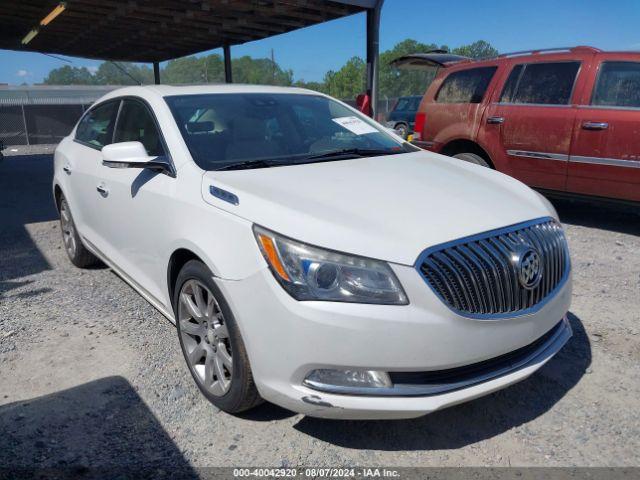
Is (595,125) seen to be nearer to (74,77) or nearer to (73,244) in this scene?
(73,244)

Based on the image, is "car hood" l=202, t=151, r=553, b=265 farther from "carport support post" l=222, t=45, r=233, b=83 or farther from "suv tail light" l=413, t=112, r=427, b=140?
"carport support post" l=222, t=45, r=233, b=83

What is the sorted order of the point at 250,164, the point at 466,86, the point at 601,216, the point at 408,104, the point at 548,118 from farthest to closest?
the point at 408,104
the point at 466,86
the point at 601,216
the point at 548,118
the point at 250,164

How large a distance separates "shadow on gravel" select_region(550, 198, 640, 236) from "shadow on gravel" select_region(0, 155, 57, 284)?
5.89 m

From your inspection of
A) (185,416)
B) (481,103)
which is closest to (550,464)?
(185,416)

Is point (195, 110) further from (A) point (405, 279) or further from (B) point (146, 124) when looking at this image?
(A) point (405, 279)

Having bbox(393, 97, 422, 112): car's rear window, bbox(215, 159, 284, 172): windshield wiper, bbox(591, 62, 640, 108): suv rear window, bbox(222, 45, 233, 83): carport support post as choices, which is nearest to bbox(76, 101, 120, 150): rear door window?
bbox(215, 159, 284, 172): windshield wiper

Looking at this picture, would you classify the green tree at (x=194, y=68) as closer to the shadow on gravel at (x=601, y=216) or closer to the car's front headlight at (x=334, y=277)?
the shadow on gravel at (x=601, y=216)

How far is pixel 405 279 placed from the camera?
2064mm

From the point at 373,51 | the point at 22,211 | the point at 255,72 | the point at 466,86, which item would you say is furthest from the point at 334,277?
the point at 255,72

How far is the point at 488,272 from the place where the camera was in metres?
2.19

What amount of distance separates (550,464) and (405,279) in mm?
1085

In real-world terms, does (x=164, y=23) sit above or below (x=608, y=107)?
above

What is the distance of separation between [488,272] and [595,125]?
165 inches

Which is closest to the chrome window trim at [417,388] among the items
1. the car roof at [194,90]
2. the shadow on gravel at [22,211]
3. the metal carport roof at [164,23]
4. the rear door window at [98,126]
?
the car roof at [194,90]
